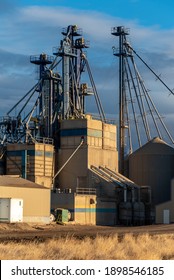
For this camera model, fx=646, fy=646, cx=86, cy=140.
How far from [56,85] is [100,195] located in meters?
18.4

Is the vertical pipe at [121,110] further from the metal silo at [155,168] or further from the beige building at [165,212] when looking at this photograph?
the beige building at [165,212]

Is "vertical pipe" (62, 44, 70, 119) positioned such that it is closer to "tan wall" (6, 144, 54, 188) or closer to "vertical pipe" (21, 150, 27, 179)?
"tan wall" (6, 144, 54, 188)

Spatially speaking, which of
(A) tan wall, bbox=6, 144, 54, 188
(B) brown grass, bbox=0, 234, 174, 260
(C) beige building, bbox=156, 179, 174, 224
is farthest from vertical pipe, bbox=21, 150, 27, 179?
(B) brown grass, bbox=0, 234, 174, 260

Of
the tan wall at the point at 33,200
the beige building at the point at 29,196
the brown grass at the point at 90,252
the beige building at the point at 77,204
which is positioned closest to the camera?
the brown grass at the point at 90,252

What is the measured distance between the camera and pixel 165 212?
74.2 meters

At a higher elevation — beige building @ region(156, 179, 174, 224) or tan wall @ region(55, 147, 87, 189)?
tan wall @ region(55, 147, 87, 189)

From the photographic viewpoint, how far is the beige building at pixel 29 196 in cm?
6053

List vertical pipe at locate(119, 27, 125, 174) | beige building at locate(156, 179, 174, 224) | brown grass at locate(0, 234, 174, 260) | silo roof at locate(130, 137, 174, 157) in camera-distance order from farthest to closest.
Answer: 1. vertical pipe at locate(119, 27, 125, 174)
2. silo roof at locate(130, 137, 174, 157)
3. beige building at locate(156, 179, 174, 224)
4. brown grass at locate(0, 234, 174, 260)

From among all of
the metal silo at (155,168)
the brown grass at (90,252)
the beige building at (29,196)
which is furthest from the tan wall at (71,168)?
the brown grass at (90,252)

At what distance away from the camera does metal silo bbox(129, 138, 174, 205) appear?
7979 cm

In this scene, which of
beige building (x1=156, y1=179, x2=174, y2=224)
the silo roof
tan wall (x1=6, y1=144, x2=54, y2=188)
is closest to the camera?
beige building (x1=156, y1=179, x2=174, y2=224)

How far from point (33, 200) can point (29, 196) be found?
84cm

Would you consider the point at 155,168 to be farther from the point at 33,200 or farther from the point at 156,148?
the point at 33,200
